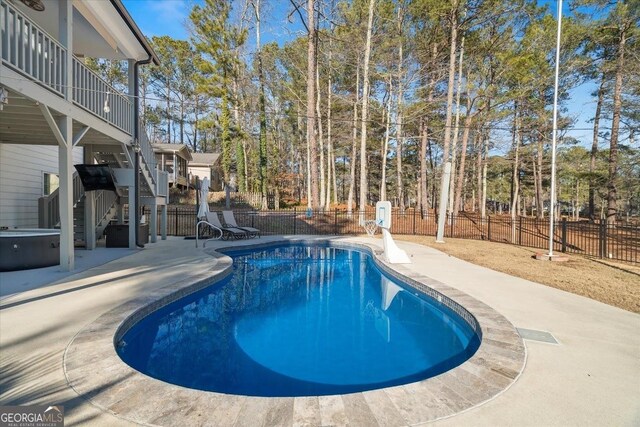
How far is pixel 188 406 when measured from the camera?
205 cm

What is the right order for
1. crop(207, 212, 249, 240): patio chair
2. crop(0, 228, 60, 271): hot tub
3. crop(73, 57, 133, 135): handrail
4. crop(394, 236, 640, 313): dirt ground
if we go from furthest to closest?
crop(207, 212, 249, 240): patio chair
crop(73, 57, 133, 135): handrail
crop(0, 228, 60, 271): hot tub
crop(394, 236, 640, 313): dirt ground

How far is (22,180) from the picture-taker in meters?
8.80

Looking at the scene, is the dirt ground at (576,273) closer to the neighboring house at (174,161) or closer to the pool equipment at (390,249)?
the pool equipment at (390,249)

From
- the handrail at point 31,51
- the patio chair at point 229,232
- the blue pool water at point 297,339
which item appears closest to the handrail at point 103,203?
the patio chair at point 229,232

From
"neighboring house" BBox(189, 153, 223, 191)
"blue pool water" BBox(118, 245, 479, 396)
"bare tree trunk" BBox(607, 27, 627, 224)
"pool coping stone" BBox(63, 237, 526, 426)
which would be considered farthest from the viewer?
"neighboring house" BBox(189, 153, 223, 191)

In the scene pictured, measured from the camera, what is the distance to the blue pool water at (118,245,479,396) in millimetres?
3135

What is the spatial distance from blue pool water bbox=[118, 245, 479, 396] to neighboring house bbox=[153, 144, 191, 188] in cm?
1776

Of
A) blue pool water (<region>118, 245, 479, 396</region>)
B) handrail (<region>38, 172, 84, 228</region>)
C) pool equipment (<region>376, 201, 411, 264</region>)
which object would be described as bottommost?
blue pool water (<region>118, 245, 479, 396</region>)

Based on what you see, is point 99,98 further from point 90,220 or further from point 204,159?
point 204,159

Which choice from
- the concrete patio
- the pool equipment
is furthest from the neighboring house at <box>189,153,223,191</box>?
the concrete patio

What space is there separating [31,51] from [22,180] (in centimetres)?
571

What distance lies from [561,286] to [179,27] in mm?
24203

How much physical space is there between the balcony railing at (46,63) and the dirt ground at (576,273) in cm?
925

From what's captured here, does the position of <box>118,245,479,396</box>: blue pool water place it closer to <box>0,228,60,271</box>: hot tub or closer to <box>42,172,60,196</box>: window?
<box>0,228,60,271</box>: hot tub
